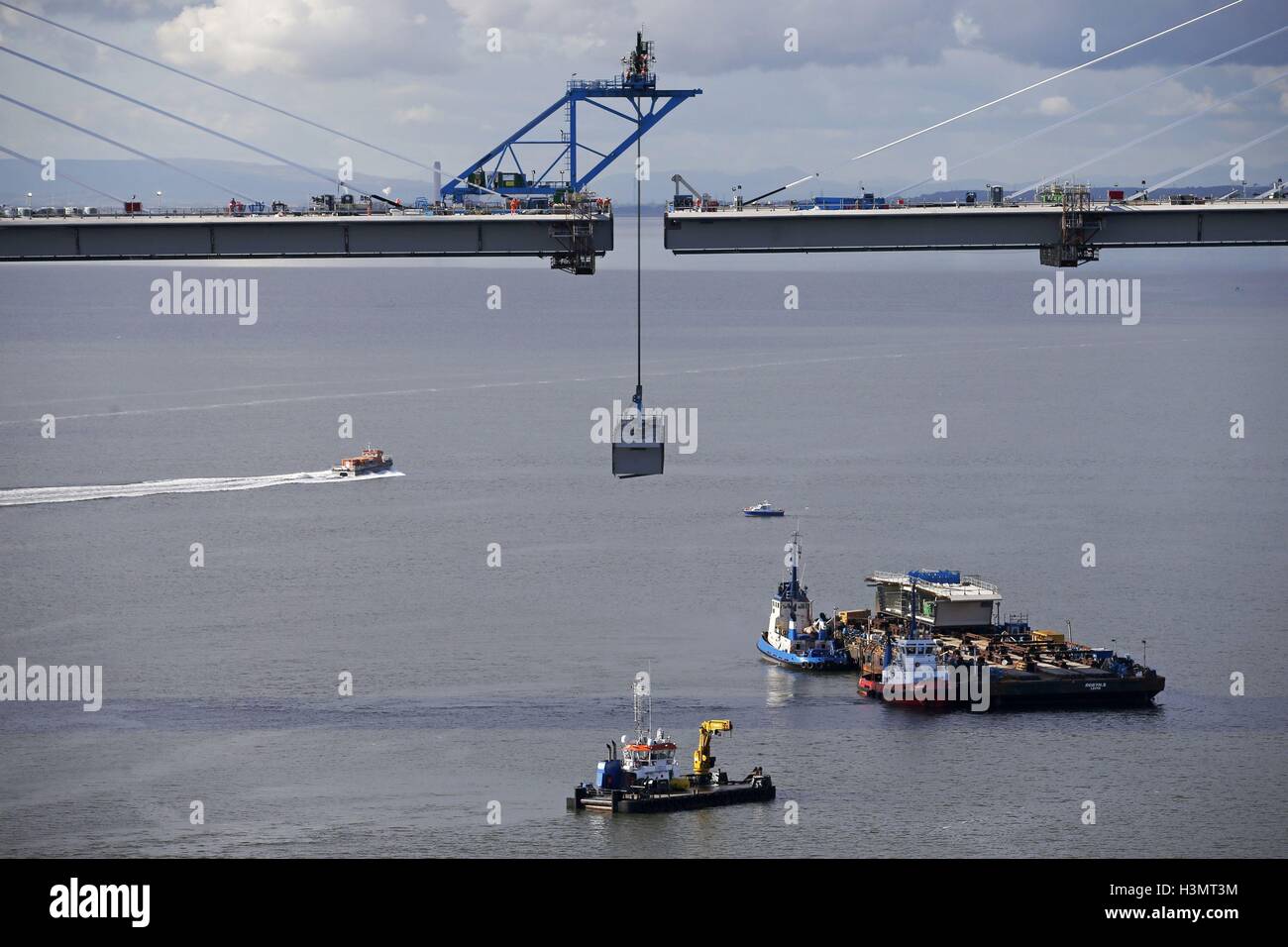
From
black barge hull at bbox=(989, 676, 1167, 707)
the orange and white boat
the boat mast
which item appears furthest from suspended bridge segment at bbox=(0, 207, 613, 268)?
the orange and white boat

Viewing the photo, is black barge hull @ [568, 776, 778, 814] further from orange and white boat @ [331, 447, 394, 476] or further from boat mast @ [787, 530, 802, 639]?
orange and white boat @ [331, 447, 394, 476]

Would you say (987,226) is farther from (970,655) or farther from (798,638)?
(970,655)

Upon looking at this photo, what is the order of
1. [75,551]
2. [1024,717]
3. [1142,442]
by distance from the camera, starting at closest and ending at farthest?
[1024,717] < [75,551] < [1142,442]

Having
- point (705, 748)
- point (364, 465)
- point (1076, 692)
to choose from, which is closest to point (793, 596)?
point (1076, 692)

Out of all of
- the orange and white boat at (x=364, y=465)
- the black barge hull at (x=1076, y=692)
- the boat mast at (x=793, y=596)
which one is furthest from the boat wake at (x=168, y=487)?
the black barge hull at (x=1076, y=692)

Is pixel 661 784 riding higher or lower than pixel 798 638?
lower

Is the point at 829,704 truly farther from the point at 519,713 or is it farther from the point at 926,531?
the point at 926,531
